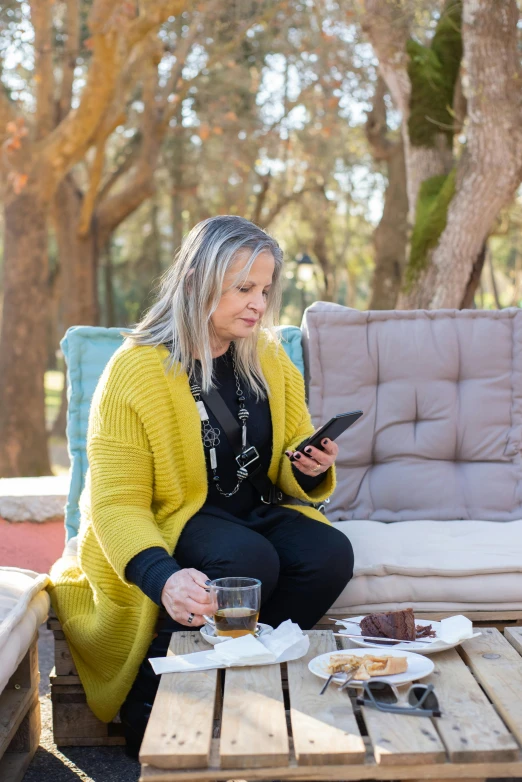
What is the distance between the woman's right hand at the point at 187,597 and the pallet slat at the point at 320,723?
31 cm

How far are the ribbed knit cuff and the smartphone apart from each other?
1.96ft

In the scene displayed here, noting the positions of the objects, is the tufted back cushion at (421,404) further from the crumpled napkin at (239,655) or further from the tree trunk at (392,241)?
the tree trunk at (392,241)

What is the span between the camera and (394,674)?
193 cm

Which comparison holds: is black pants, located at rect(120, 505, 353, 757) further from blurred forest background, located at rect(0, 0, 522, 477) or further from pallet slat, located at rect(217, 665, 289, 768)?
blurred forest background, located at rect(0, 0, 522, 477)

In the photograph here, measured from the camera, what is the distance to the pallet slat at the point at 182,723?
1.62 metres

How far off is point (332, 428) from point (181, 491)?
505 mm

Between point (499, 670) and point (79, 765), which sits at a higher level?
point (499, 670)

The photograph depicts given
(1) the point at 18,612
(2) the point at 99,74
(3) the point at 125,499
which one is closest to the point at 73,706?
(1) the point at 18,612

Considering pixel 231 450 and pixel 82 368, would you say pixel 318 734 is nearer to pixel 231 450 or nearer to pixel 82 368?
pixel 231 450

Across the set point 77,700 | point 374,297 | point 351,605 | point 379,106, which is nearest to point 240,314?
point 351,605

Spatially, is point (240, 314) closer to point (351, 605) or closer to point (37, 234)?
point (351, 605)

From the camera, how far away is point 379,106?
32.5ft

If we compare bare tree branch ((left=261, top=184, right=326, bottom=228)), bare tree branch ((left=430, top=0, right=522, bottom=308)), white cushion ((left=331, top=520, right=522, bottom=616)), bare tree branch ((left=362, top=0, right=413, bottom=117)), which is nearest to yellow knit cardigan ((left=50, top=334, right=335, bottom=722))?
white cushion ((left=331, top=520, right=522, bottom=616))

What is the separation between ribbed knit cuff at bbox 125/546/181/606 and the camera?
2396 millimetres
